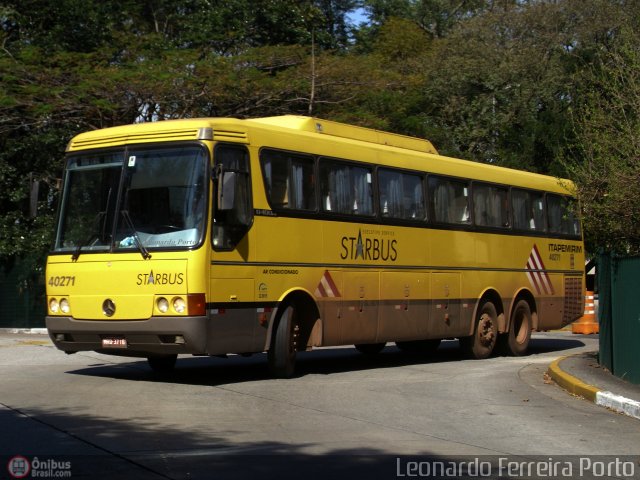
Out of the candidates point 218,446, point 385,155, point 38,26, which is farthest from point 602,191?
point 38,26

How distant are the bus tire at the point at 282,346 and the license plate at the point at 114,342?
2.04 metres

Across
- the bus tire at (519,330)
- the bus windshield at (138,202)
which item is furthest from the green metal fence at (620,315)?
the bus windshield at (138,202)

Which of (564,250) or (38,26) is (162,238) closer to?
(564,250)

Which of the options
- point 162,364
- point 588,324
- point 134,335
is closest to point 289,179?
point 134,335

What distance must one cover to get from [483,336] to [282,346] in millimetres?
5916

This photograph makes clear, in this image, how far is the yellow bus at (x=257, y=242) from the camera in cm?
1298

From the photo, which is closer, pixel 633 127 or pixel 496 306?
pixel 633 127

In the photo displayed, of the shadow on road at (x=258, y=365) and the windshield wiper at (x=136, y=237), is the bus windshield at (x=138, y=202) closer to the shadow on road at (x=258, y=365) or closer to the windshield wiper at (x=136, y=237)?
the windshield wiper at (x=136, y=237)

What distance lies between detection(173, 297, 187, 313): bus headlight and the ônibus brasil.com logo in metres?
4.87

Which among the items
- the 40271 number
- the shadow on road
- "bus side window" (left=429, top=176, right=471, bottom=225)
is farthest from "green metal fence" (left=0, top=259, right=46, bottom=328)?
the 40271 number

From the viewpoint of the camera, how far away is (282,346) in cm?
1411

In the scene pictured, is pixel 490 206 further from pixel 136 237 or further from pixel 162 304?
pixel 162 304

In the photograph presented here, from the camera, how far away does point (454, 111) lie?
1658 inches

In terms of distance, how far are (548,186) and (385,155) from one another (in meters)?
5.91
